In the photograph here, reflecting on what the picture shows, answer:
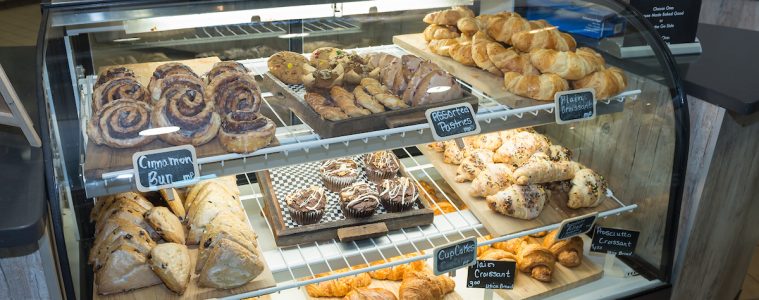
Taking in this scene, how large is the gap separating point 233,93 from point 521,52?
3.49 ft

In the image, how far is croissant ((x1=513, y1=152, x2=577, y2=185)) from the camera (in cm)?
238

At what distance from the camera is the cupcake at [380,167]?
2.48 meters

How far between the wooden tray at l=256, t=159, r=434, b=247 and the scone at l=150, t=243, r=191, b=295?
0.38 meters

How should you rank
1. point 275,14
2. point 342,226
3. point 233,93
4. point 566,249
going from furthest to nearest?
point 566,249, point 342,226, point 275,14, point 233,93

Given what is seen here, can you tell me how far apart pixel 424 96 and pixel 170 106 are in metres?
0.74

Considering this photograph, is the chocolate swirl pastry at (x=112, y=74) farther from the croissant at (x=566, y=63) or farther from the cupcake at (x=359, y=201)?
the croissant at (x=566, y=63)

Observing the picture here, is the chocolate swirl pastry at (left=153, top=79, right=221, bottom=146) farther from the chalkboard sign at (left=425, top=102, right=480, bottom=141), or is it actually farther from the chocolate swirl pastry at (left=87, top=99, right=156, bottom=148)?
the chalkboard sign at (left=425, top=102, right=480, bottom=141)

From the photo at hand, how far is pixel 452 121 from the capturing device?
1.88m

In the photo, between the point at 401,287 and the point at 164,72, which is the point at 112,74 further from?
the point at 401,287

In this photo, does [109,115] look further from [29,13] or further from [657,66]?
[29,13]

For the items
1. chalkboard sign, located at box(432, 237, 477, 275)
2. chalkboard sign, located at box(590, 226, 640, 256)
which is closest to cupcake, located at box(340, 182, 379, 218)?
chalkboard sign, located at box(432, 237, 477, 275)

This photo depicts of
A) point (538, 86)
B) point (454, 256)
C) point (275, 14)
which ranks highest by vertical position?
point (275, 14)

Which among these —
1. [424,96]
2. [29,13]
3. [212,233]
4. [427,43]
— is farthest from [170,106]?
[29,13]

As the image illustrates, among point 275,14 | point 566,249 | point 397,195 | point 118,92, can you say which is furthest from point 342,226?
point 566,249
